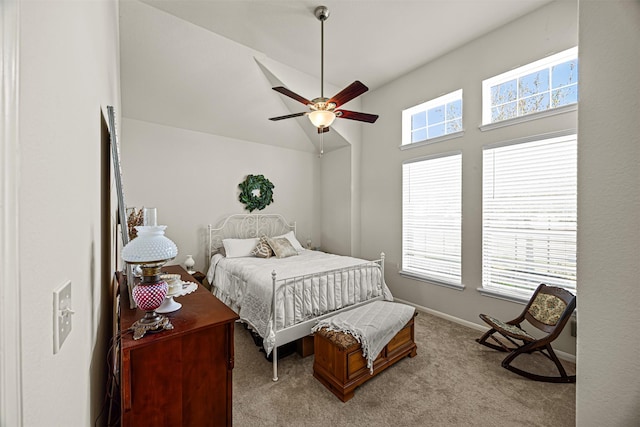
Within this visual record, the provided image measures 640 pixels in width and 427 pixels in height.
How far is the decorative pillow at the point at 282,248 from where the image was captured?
3.84m

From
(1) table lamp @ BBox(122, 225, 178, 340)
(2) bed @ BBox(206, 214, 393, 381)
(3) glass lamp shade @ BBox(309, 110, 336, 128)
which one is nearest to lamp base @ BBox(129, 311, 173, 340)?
(1) table lamp @ BBox(122, 225, 178, 340)

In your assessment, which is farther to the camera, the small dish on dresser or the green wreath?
the green wreath

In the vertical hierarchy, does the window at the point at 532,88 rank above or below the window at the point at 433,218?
above

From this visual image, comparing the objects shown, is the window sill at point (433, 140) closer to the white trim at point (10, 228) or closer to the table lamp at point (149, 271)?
the table lamp at point (149, 271)

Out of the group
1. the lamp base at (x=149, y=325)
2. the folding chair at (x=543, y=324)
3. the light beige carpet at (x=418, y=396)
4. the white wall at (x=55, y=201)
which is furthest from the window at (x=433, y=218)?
the white wall at (x=55, y=201)

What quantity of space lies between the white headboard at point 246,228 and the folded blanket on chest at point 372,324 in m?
2.48

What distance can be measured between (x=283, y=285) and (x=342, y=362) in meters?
0.78

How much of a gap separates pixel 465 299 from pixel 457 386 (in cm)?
130

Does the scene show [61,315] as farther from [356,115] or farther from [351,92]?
[356,115]

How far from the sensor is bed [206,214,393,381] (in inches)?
91.2

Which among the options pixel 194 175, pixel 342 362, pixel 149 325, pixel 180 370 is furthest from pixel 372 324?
pixel 194 175

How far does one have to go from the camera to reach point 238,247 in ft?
12.6

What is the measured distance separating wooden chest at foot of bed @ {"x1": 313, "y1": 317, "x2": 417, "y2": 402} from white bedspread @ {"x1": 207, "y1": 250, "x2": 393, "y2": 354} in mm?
365

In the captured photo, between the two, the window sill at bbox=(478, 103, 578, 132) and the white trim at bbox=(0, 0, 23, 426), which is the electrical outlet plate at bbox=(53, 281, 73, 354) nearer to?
the white trim at bbox=(0, 0, 23, 426)
